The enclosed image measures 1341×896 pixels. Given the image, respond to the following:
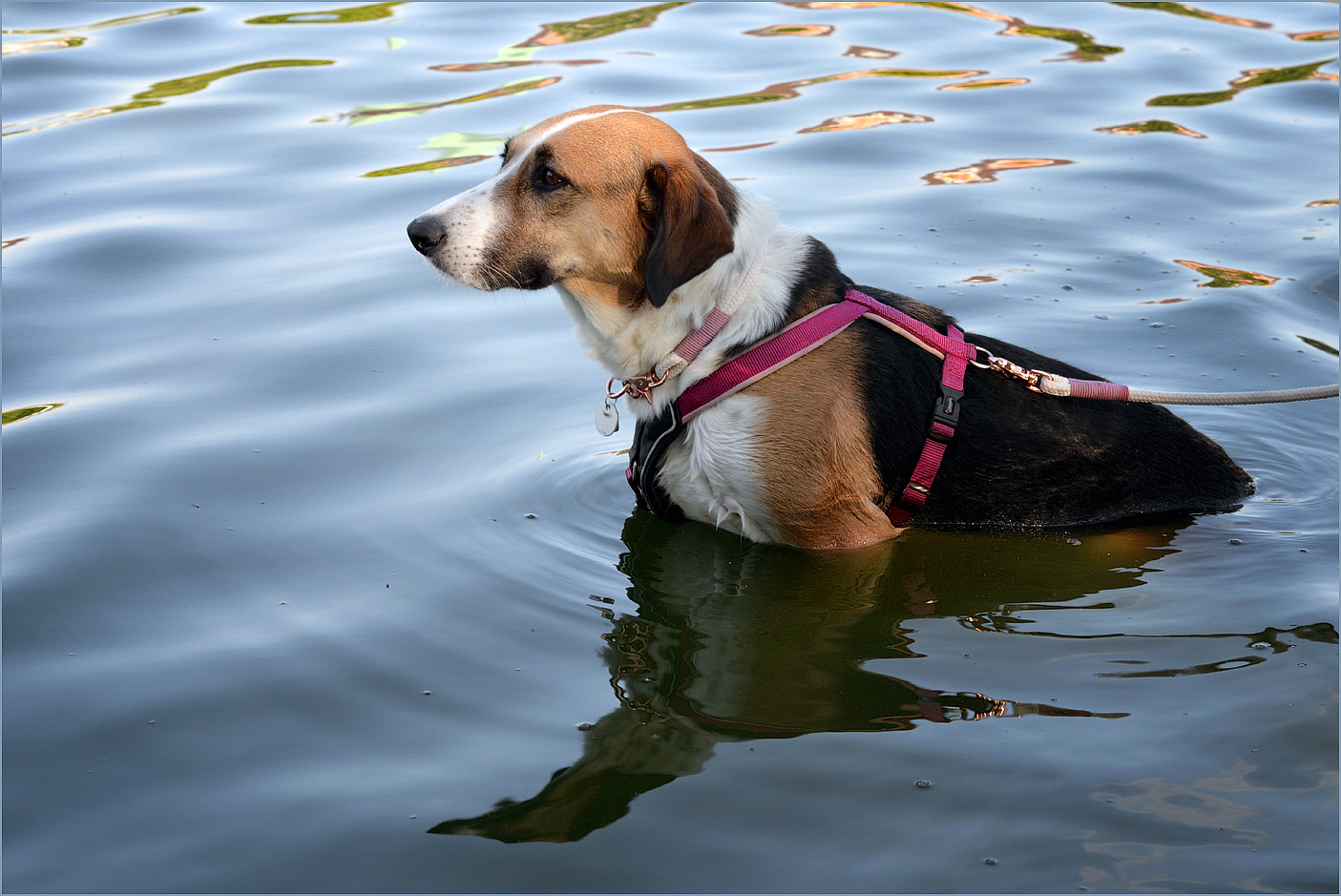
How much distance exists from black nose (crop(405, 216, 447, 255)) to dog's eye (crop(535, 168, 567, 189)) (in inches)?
14.5

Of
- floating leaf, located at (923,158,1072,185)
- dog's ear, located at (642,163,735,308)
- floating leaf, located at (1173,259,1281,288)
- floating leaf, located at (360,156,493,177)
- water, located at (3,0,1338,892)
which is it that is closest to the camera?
water, located at (3,0,1338,892)

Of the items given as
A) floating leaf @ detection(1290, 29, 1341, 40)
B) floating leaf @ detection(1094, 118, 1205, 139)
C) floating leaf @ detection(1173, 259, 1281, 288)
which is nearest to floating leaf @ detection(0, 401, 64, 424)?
floating leaf @ detection(1173, 259, 1281, 288)

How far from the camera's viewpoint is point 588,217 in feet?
13.3

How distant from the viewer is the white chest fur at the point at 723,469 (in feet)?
13.4

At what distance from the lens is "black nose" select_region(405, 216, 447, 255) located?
3959 millimetres

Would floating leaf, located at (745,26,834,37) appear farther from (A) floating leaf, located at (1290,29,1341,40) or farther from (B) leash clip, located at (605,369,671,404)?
(B) leash clip, located at (605,369,671,404)

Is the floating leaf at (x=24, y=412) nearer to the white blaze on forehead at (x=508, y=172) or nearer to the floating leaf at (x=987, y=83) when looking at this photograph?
the white blaze on forehead at (x=508, y=172)

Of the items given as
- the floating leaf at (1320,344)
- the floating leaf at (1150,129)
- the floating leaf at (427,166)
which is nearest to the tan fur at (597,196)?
the floating leaf at (1320,344)

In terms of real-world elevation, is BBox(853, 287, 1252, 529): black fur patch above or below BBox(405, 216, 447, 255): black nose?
below

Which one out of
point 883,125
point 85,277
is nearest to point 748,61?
point 883,125

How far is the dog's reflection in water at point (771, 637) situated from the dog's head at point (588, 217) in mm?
1096

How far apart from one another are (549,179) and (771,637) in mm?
1733

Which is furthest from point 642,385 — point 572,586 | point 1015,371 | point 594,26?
point 594,26

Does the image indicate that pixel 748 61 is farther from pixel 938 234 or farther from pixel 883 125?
pixel 938 234
